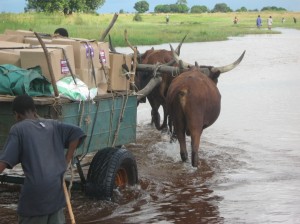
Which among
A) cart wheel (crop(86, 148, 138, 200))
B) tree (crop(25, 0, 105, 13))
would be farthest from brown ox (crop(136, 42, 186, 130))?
tree (crop(25, 0, 105, 13))

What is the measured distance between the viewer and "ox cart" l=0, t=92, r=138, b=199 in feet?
22.2

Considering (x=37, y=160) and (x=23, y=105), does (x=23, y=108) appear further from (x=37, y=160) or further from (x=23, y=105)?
(x=37, y=160)

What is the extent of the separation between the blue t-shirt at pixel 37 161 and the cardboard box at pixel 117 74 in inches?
123

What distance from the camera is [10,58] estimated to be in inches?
287

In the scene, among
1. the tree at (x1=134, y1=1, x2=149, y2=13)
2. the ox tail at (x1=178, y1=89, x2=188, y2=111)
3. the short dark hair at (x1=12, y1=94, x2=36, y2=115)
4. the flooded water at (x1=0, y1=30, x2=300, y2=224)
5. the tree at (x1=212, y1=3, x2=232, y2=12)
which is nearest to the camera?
the short dark hair at (x1=12, y1=94, x2=36, y2=115)

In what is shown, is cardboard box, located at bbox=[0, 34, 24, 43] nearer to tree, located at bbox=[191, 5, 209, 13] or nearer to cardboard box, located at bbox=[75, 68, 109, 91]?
cardboard box, located at bbox=[75, 68, 109, 91]

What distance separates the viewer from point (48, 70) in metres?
6.95

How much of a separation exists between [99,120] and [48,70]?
0.91 m

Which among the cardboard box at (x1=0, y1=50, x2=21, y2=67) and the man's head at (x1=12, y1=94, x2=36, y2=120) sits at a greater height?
the cardboard box at (x1=0, y1=50, x2=21, y2=67)

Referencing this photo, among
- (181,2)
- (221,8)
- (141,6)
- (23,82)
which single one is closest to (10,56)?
(23,82)

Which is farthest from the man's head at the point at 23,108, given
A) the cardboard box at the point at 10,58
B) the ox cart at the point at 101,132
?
the cardboard box at the point at 10,58

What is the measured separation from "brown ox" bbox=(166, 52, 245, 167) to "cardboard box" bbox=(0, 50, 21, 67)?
2966mm

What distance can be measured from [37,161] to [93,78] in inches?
110

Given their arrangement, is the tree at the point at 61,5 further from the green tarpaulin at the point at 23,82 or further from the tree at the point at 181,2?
the tree at the point at 181,2
